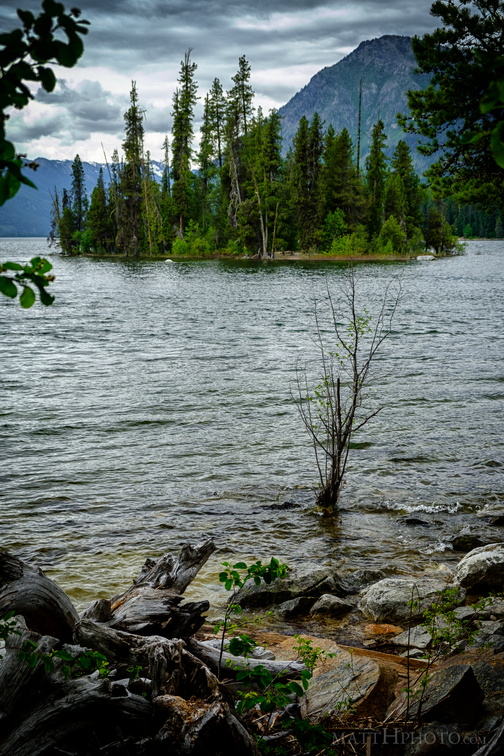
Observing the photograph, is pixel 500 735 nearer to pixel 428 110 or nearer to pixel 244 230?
pixel 428 110

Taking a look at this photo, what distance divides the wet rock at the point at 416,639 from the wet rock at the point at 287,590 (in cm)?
118

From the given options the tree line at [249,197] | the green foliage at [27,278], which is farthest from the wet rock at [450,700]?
the tree line at [249,197]

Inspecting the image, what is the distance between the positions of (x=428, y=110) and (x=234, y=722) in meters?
16.1

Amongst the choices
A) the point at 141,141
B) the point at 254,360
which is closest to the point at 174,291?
the point at 254,360

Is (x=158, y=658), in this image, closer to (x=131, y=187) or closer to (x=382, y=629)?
(x=382, y=629)

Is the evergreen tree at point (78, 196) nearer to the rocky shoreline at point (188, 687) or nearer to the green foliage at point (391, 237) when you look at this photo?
the green foliage at point (391, 237)

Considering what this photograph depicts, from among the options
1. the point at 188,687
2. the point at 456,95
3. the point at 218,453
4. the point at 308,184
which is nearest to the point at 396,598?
the point at 188,687

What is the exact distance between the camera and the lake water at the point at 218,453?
7723mm

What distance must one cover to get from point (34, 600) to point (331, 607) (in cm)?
328

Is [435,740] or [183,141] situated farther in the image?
[183,141]

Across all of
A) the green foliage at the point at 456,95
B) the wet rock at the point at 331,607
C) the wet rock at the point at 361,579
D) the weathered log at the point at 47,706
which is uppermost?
the green foliage at the point at 456,95

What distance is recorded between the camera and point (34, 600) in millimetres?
3547

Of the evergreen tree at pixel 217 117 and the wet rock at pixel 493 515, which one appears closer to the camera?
the wet rock at pixel 493 515

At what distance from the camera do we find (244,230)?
283 feet
